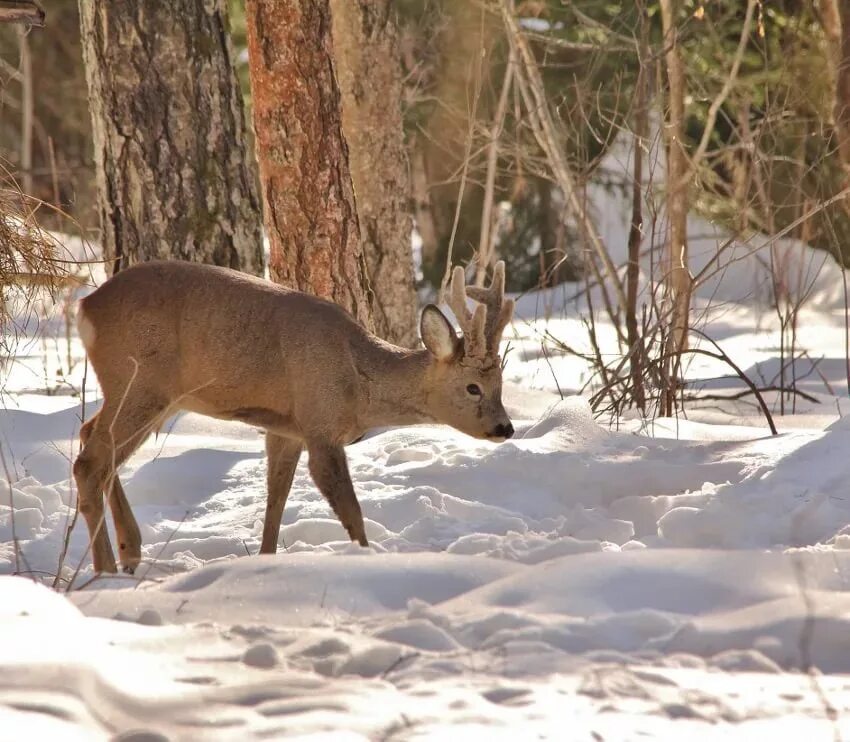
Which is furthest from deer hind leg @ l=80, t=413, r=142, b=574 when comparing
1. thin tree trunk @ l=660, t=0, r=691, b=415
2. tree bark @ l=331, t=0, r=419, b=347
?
tree bark @ l=331, t=0, r=419, b=347

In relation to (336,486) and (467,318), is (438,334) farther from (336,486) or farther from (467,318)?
(336,486)

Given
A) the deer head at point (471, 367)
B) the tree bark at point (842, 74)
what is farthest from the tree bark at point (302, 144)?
the tree bark at point (842, 74)

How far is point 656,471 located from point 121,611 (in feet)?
11.1

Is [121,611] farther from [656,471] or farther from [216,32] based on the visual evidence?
[216,32]

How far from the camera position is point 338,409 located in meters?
5.79

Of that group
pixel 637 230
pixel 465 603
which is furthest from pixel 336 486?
pixel 637 230

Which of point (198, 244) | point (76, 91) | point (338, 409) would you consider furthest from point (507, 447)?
point (76, 91)

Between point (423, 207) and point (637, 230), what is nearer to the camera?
point (637, 230)

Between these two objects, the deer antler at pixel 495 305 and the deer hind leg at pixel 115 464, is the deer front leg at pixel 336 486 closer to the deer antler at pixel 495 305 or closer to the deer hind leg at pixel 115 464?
the deer hind leg at pixel 115 464

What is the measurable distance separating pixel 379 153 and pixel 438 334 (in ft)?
14.7

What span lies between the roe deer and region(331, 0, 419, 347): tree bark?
12.6 feet

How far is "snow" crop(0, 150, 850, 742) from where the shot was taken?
3.19 meters

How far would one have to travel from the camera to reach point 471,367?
19.4 ft

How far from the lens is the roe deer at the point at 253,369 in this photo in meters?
5.72
